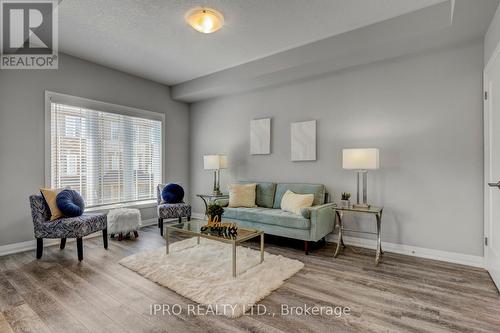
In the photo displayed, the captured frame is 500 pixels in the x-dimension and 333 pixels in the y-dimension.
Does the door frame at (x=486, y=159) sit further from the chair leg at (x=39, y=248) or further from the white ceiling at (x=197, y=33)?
the chair leg at (x=39, y=248)

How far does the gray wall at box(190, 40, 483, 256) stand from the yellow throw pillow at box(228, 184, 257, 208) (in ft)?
1.89

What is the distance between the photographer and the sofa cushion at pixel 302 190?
3.93m

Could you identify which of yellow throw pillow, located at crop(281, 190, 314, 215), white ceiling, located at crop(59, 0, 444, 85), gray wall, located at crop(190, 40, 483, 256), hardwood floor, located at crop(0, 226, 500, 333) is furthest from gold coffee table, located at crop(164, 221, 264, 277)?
white ceiling, located at crop(59, 0, 444, 85)

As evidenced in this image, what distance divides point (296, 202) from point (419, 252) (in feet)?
5.38

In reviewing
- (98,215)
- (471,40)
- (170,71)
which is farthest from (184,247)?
(471,40)

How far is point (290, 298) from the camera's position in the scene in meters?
2.27

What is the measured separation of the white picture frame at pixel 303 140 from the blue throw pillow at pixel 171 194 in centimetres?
214

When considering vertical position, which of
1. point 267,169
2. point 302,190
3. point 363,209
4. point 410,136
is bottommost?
point 363,209

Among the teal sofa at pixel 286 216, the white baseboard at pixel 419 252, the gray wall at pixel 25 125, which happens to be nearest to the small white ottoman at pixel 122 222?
the gray wall at pixel 25 125

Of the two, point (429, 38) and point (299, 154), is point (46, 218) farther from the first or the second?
point (429, 38)

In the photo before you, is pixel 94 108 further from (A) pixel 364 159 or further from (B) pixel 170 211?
(A) pixel 364 159

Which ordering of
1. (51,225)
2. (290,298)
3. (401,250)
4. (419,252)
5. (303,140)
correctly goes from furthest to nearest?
(303,140) → (401,250) → (419,252) → (51,225) → (290,298)

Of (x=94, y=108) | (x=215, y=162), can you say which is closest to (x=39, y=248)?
(x=94, y=108)

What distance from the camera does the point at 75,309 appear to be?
2.10m
